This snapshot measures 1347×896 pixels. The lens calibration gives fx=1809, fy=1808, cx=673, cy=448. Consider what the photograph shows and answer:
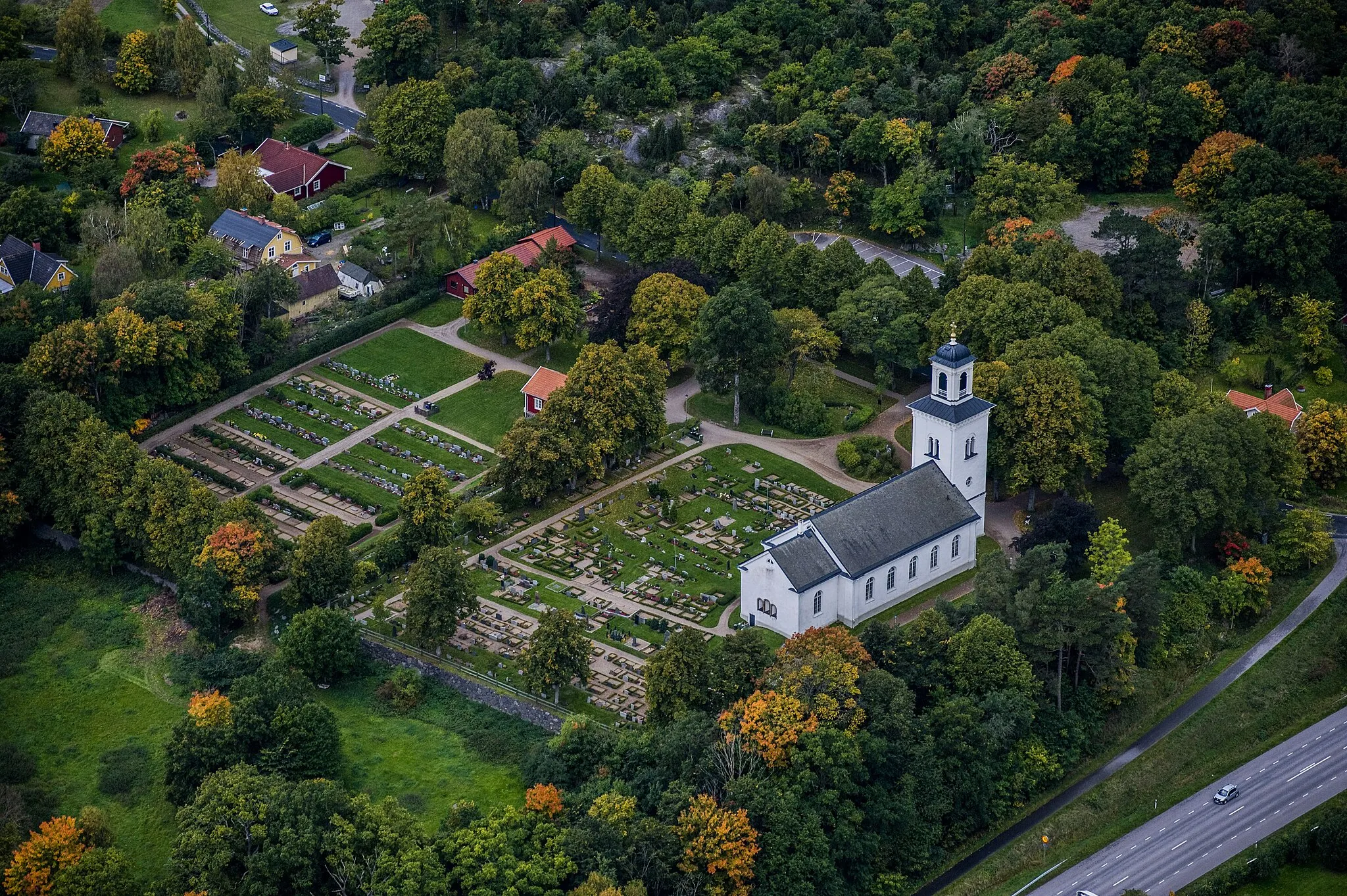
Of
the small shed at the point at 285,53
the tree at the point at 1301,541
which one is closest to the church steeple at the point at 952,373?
the tree at the point at 1301,541

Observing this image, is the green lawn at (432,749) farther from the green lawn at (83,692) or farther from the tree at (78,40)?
the tree at (78,40)

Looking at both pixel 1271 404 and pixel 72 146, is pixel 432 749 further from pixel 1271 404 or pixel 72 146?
pixel 72 146

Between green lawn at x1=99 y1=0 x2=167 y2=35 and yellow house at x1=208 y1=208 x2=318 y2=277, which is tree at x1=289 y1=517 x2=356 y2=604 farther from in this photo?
green lawn at x1=99 y1=0 x2=167 y2=35

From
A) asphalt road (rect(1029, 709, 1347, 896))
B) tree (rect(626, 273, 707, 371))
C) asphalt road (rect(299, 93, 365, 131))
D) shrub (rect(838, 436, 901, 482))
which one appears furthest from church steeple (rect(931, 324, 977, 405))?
asphalt road (rect(299, 93, 365, 131))

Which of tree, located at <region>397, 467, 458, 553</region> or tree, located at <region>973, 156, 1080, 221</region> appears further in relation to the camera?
tree, located at <region>973, 156, 1080, 221</region>

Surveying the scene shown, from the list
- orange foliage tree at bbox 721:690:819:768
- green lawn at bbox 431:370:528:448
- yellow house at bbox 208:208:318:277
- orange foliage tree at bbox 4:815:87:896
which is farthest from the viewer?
yellow house at bbox 208:208:318:277

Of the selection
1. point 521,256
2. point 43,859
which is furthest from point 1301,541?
point 43,859

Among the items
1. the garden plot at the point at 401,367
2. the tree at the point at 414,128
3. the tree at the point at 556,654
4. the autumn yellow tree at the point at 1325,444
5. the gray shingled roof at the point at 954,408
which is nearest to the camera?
the tree at the point at 556,654

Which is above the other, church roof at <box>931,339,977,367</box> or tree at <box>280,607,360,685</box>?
church roof at <box>931,339,977,367</box>
